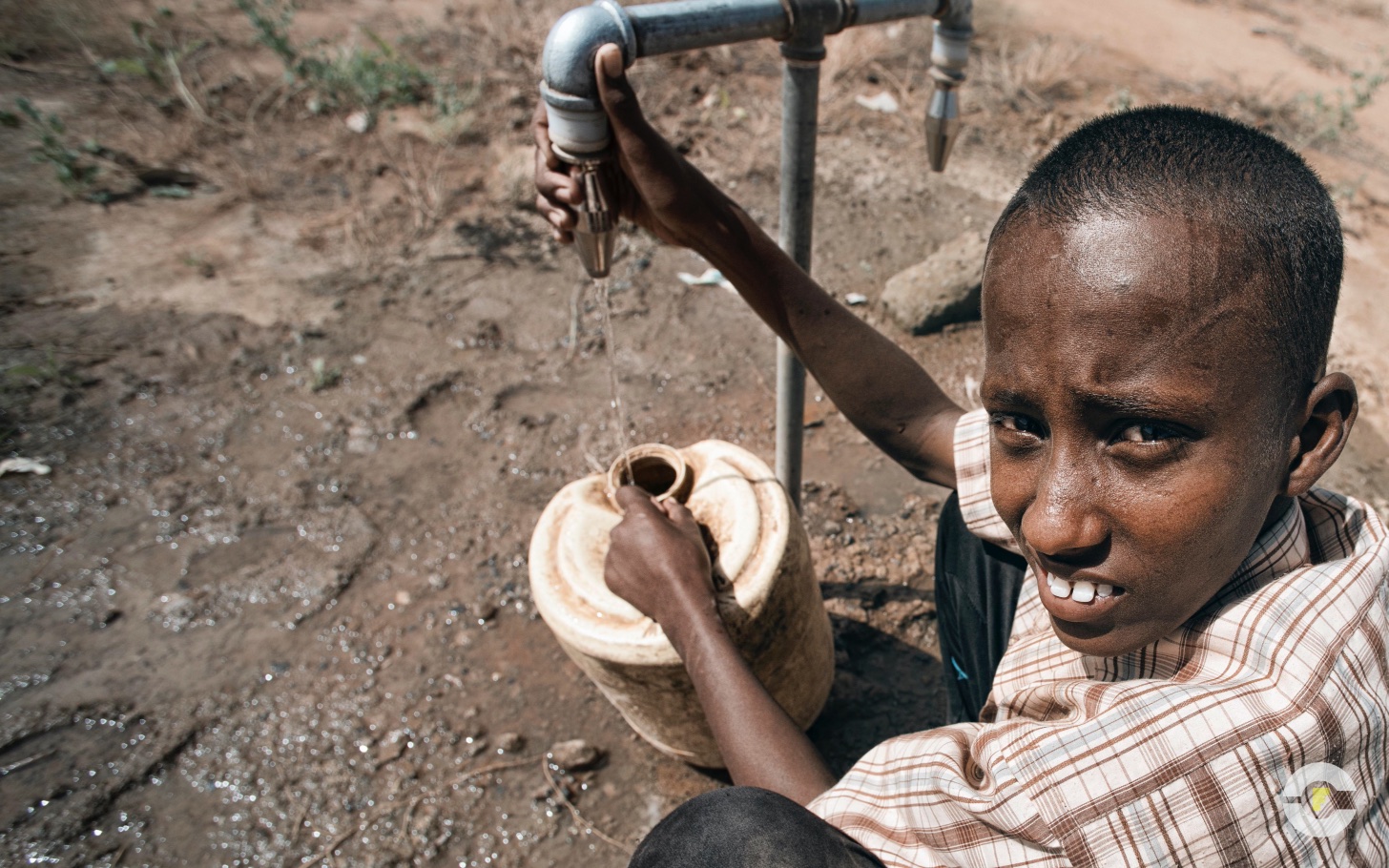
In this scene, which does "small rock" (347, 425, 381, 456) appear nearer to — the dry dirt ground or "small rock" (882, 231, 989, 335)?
the dry dirt ground

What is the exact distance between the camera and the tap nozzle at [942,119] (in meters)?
1.80

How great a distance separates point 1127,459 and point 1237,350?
0.13 meters

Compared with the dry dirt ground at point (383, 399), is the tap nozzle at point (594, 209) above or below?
above

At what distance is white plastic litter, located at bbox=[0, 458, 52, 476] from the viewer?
275 cm

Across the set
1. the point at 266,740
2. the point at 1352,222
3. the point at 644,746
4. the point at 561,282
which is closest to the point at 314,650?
the point at 266,740

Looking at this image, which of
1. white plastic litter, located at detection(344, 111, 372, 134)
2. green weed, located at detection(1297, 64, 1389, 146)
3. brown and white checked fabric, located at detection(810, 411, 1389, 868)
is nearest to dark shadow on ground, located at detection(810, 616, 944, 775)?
brown and white checked fabric, located at detection(810, 411, 1389, 868)

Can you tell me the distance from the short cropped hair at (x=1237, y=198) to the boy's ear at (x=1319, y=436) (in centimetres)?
3

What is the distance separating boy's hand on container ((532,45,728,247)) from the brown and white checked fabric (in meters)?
0.87

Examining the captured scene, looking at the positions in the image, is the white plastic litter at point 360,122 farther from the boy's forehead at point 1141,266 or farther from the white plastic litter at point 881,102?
the boy's forehead at point 1141,266

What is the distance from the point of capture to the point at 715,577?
1.54 metres

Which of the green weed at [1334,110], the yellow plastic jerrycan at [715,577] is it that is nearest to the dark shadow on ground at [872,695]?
the yellow plastic jerrycan at [715,577]

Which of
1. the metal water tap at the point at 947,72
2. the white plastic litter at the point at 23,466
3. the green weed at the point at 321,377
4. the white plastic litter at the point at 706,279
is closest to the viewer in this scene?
the metal water tap at the point at 947,72

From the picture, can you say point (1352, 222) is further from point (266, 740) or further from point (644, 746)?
point (266, 740)

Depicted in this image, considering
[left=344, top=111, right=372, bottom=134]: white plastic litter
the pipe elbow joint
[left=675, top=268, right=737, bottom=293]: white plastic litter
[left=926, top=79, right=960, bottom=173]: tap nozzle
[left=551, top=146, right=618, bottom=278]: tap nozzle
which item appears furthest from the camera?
[left=344, top=111, right=372, bottom=134]: white plastic litter
